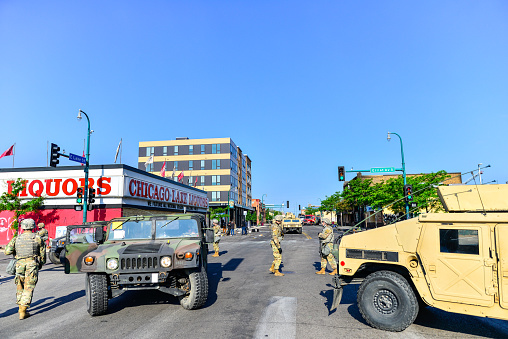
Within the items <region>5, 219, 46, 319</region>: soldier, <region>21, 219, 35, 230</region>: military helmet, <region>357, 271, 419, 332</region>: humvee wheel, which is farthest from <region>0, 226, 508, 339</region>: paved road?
<region>21, 219, 35, 230</region>: military helmet

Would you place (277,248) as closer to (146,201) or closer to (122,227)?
(122,227)

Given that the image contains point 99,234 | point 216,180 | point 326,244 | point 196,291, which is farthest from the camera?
point 216,180

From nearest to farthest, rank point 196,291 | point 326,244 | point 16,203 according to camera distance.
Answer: point 196,291 < point 326,244 < point 16,203

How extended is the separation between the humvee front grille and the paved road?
89 cm

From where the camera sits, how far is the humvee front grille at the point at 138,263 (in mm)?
5977

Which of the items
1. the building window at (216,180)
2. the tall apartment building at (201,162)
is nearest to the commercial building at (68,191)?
the tall apartment building at (201,162)

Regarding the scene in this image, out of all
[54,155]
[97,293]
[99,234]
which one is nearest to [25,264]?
[99,234]

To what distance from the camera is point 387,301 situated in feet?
17.2

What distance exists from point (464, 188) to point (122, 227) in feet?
21.7

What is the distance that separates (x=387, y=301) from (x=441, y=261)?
1.01 m

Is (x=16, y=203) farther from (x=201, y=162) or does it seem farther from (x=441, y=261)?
(x=201, y=162)

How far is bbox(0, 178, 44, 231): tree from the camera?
2327 cm

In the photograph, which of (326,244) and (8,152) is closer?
(326,244)

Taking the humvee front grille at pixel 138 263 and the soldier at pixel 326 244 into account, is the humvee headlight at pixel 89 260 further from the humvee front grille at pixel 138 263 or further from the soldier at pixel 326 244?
the soldier at pixel 326 244
